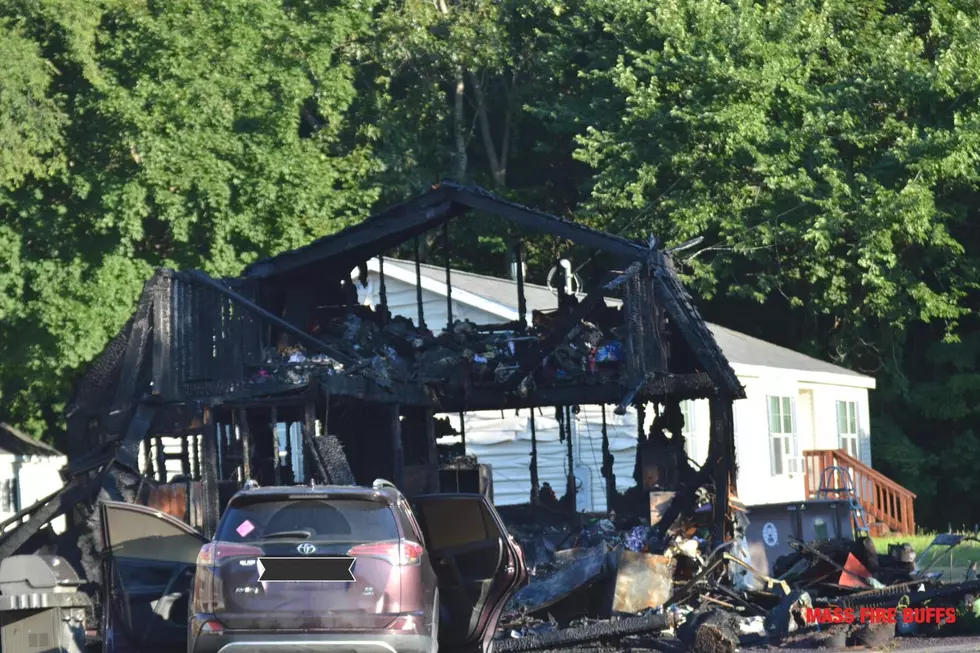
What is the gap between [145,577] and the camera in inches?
510

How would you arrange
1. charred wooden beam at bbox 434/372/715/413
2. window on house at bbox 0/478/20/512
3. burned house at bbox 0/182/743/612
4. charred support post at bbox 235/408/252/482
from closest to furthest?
burned house at bbox 0/182/743/612 < charred support post at bbox 235/408/252/482 < charred wooden beam at bbox 434/372/715/413 < window on house at bbox 0/478/20/512

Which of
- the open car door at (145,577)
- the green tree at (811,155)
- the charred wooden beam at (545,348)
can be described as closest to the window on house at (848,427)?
the green tree at (811,155)

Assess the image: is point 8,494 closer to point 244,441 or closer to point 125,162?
point 125,162

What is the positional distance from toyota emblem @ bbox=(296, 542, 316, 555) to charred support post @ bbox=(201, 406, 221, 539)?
7163mm

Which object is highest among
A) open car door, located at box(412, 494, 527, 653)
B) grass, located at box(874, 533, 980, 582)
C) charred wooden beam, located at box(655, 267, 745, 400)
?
charred wooden beam, located at box(655, 267, 745, 400)

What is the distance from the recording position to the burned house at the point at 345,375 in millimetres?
18391

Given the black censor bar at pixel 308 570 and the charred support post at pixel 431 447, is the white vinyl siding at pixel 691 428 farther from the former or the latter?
the black censor bar at pixel 308 570

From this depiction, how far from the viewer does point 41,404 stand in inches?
1332

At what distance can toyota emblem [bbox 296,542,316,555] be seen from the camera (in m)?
11.0

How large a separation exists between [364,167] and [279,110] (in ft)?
16.7

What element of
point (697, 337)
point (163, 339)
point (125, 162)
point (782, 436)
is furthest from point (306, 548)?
point (782, 436)

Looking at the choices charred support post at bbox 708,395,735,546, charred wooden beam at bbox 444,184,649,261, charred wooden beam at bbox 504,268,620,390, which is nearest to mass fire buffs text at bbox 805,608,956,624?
charred support post at bbox 708,395,735,546

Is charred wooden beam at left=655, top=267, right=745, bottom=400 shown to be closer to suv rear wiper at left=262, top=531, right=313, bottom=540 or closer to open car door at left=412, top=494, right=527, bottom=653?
open car door at left=412, top=494, right=527, bottom=653

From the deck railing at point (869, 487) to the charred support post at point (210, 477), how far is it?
19.4m
